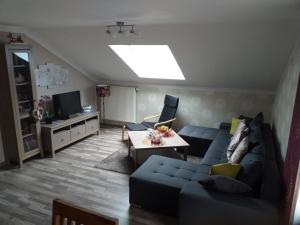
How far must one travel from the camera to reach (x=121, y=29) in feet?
11.5

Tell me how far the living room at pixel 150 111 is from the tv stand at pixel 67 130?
22 millimetres

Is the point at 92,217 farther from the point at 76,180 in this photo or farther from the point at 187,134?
the point at 187,134

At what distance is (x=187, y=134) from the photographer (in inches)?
172

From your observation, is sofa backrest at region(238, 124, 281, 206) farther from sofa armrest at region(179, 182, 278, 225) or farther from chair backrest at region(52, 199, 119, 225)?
chair backrest at region(52, 199, 119, 225)

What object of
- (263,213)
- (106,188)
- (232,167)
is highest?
(232,167)

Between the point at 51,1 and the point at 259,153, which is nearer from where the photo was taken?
the point at 51,1

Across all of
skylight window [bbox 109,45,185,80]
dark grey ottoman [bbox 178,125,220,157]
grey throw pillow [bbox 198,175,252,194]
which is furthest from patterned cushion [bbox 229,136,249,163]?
skylight window [bbox 109,45,185,80]

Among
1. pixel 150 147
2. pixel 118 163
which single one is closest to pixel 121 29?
pixel 150 147

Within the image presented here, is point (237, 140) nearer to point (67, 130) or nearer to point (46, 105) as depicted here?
point (67, 130)

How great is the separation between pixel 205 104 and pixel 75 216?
4.16 meters

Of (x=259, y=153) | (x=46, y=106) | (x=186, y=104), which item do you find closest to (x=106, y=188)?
(x=259, y=153)

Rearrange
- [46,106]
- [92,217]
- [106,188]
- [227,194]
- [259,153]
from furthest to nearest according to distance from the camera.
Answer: [46,106]
[106,188]
[259,153]
[227,194]
[92,217]

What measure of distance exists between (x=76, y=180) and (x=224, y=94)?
3197mm

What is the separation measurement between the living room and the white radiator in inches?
1.0
